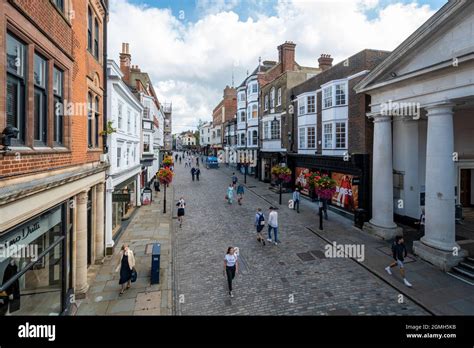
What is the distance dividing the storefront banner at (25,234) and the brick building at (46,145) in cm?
2

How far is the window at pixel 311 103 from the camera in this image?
23656mm

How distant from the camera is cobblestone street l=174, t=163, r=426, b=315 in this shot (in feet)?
25.9

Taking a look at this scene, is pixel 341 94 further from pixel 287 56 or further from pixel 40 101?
pixel 40 101

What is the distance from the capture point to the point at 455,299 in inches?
324

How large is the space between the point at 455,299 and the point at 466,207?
14.0 meters

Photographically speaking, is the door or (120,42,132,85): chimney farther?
(120,42,132,85): chimney

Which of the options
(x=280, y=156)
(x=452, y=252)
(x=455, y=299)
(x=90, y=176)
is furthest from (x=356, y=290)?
(x=280, y=156)

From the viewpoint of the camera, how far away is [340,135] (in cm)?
1964

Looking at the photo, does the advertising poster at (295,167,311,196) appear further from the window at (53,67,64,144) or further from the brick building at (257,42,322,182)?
the window at (53,67,64,144)

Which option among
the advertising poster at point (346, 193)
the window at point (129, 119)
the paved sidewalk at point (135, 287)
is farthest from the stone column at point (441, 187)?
the window at point (129, 119)

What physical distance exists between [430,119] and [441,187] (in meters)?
2.85

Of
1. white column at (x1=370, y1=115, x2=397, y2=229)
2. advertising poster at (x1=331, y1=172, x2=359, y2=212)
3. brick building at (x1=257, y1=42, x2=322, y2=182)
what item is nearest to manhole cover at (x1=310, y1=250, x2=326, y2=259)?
white column at (x1=370, y1=115, x2=397, y2=229)

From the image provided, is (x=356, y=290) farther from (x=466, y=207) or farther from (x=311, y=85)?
(x=311, y=85)

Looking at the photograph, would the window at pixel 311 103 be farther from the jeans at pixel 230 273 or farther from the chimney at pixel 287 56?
the jeans at pixel 230 273
